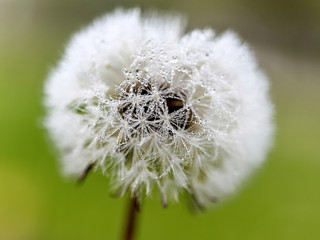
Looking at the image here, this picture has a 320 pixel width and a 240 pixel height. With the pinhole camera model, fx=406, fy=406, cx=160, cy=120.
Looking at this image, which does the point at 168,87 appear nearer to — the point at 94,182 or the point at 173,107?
the point at 173,107

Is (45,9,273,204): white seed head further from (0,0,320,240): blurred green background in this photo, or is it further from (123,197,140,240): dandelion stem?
(0,0,320,240): blurred green background

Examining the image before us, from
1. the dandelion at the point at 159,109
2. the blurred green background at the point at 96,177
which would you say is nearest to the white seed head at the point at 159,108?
the dandelion at the point at 159,109

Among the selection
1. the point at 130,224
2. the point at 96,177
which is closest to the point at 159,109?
the point at 130,224

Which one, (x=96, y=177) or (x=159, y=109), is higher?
(x=96, y=177)

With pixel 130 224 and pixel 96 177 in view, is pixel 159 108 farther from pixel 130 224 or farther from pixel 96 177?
pixel 96 177

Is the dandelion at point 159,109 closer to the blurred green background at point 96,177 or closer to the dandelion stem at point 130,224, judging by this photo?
the dandelion stem at point 130,224

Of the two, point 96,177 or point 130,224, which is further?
point 96,177
